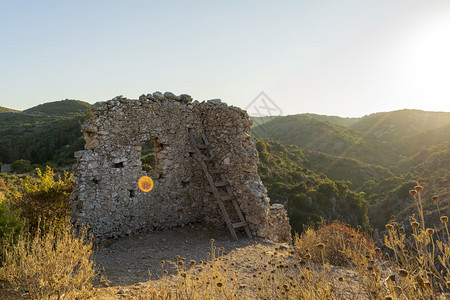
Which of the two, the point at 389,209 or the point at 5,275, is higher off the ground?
the point at 5,275

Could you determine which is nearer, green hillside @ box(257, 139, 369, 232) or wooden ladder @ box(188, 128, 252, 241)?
wooden ladder @ box(188, 128, 252, 241)

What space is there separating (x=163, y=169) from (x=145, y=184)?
1.96 feet

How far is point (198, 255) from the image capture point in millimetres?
6012

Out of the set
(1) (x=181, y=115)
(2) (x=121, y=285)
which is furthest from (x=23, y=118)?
(2) (x=121, y=285)

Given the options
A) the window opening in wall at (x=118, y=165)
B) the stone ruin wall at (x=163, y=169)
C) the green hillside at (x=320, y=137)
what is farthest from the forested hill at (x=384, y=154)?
the window opening in wall at (x=118, y=165)

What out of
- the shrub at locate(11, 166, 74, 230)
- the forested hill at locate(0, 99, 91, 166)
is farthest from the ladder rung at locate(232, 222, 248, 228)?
the forested hill at locate(0, 99, 91, 166)

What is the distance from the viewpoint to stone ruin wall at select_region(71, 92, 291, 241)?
259 inches

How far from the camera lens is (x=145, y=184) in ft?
24.1

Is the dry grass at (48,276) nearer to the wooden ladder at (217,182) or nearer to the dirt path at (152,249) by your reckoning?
the dirt path at (152,249)

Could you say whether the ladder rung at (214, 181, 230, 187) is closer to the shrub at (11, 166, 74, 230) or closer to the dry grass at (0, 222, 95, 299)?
the shrub at (11, 166, 74, 230)

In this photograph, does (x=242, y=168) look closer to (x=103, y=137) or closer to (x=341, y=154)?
(x=103, y=137)

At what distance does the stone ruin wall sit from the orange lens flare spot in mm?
97

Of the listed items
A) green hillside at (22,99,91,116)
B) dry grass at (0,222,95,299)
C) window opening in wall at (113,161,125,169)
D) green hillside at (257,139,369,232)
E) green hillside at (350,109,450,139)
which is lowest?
green hillside at (257,139,369,232)

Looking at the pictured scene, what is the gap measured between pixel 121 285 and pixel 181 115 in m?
4.53
